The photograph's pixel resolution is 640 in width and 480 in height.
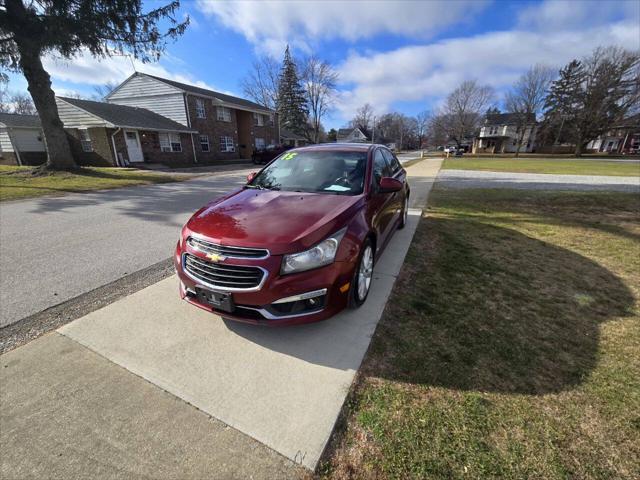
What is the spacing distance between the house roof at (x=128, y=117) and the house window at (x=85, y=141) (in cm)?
163

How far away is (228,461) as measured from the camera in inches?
63.3

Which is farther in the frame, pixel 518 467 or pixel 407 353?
pixel 407 353

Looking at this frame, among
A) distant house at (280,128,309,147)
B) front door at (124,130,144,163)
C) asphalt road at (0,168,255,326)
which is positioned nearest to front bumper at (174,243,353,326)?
asphalt road at (0,168,255,326)

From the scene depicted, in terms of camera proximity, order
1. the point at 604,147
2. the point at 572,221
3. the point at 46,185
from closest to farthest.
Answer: the point at 572,221
the point at 46,185
the point at 604,147

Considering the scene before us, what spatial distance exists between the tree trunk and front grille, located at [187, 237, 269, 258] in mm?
16228

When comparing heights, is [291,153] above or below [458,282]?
above

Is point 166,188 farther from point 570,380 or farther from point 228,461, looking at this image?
point 570,380

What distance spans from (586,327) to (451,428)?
6.61 feet

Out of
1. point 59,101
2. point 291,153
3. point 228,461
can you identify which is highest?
point 59,101

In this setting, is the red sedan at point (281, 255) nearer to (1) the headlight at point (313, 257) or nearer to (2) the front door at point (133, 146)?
(1) the headlight at point (313, 257)

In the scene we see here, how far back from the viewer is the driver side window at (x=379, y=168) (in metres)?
3.72

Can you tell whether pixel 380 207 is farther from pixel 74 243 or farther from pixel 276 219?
pixel 74 243

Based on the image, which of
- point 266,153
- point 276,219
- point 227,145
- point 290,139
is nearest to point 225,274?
point 276,219

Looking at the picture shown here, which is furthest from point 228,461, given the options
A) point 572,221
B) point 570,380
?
point 572,221
